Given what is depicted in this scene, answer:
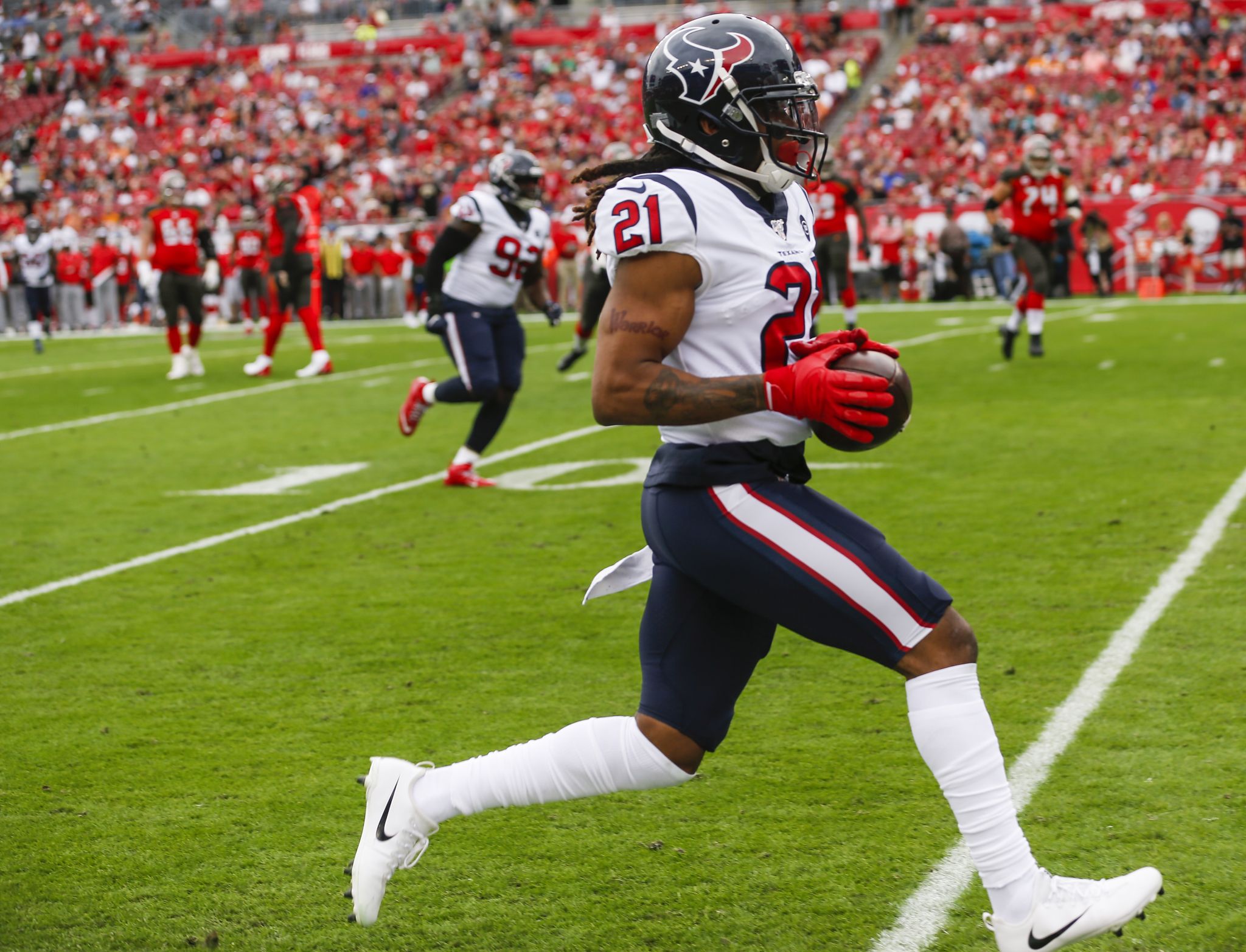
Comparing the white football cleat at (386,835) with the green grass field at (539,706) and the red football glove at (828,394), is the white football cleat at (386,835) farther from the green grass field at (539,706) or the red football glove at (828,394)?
the red football glove at (828,394)

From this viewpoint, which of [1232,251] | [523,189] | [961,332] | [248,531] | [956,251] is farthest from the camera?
[956,251]

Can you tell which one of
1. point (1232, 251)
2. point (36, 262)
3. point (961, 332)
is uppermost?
point (36, 262)

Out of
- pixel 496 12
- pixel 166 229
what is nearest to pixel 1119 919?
pixel 166 229

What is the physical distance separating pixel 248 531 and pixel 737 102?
18.0 ft

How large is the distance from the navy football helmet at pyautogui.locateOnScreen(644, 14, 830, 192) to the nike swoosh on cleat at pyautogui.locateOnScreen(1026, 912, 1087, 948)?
1.50 meters

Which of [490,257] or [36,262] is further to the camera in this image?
[36,262]

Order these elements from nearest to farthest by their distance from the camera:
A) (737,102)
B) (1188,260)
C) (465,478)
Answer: (737,102) → (465,478) → (1188,260)

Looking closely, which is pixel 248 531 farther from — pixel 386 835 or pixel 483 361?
pixel 386 835

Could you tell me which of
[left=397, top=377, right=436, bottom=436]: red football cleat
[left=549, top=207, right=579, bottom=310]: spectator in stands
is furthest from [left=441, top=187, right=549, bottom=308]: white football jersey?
[left=549, top=207, right=579, bottom=310]: spectator in stands

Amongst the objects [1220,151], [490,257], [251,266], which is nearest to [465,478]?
[490,257]

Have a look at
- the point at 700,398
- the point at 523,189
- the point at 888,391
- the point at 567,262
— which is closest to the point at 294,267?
the point at 523,189

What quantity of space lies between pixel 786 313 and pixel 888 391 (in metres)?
0.30

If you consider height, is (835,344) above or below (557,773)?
above

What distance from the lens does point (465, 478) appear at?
9039mm
